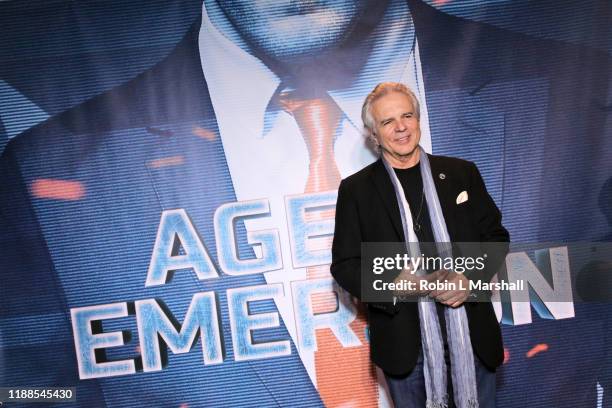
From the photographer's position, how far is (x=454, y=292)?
1.94 metres

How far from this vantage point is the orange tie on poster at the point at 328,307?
8.93 feet

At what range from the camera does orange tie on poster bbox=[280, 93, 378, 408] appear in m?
2.72

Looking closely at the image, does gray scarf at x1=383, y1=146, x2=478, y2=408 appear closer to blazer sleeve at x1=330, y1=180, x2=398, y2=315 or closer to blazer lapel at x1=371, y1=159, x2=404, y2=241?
blazer lapel at x1=371, y1=159, x2=404, y2=241

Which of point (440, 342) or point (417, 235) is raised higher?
point (417, 235)

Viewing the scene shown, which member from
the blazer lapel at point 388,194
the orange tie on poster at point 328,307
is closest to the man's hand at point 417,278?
the blazer lapel at point 388,194

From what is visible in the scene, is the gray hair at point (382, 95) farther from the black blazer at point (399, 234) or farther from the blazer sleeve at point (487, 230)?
the blazer sleeve at point (487, 230)

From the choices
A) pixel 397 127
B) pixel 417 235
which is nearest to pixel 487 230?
pixel 417 235

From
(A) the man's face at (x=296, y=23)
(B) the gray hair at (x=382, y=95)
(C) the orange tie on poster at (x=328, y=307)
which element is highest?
(A) the man's face at (x=296, y=23)

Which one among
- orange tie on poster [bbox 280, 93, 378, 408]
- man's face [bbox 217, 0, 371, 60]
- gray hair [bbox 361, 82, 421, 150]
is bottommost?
orange tie on poster [bbox 280, 93, 378, 408]

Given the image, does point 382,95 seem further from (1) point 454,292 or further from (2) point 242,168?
(2) point 242,168

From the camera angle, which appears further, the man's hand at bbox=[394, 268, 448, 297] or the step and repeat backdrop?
the step and repeat backdrop

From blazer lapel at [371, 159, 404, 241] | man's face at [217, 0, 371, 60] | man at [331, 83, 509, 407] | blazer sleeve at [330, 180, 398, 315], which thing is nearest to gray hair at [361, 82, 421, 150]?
man at [331, 83, 509, 407]

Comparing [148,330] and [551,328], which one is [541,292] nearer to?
[551,328]

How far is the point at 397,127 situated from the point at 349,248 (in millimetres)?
456
